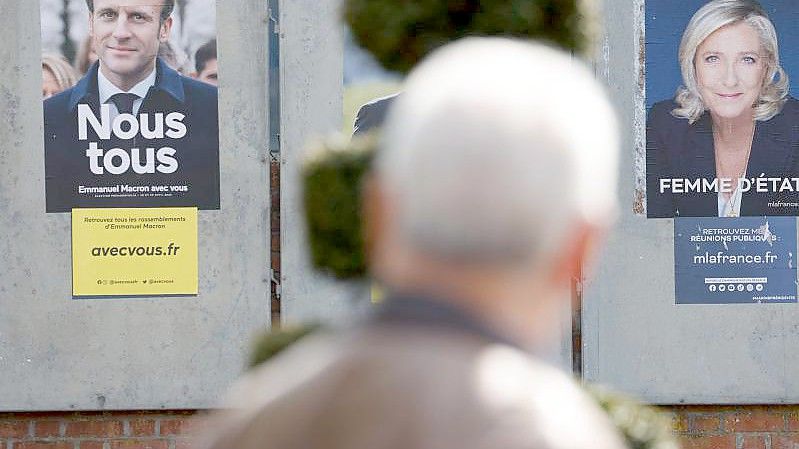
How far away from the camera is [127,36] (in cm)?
541

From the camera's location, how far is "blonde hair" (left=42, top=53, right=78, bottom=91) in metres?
5.39

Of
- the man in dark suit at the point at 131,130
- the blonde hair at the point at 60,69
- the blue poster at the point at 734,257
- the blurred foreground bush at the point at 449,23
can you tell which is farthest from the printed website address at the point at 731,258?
the blurred foreground bush at the point at 449,23

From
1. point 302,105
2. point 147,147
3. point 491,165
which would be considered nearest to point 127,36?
point 147,147

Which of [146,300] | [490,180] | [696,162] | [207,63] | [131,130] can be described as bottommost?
[146,300]

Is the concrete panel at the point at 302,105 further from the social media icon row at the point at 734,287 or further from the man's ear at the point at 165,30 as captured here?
the social media icon row at the point at 734,287

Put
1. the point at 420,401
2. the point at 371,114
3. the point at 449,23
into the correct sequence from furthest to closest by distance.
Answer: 1. the point at 371,114
2. the point at 449,23
3. the point at 420,401

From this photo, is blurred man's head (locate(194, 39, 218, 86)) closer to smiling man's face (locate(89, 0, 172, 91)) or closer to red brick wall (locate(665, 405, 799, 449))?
smiling man's face (locate(89, 0, 172, 91))

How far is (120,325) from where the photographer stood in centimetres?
543

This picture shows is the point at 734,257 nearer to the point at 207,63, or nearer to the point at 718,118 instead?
the point at 718,118

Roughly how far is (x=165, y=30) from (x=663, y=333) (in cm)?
242

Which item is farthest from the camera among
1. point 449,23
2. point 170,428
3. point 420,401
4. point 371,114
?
point 170,428

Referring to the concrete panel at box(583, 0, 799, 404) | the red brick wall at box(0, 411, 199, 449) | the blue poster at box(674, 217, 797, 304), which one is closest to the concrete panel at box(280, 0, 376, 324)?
the red brick wall at box(0, 411, 199, 449)

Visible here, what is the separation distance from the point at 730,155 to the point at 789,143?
0.25 metres

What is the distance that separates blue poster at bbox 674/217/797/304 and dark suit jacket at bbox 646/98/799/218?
0.17 feet
